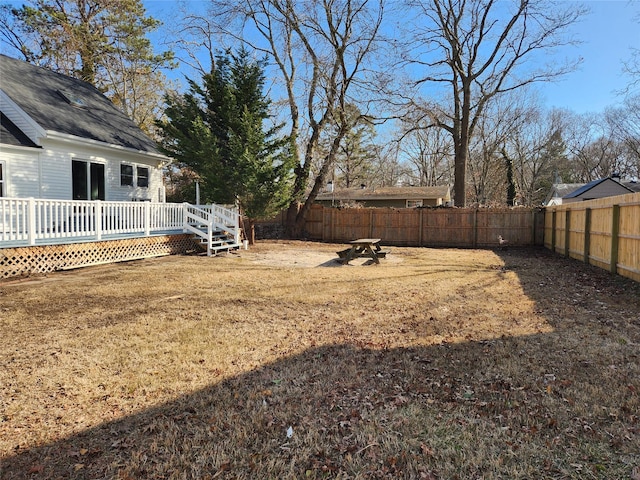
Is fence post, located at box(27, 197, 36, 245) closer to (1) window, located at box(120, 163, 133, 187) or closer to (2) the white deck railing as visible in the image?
(2) the white deck railing

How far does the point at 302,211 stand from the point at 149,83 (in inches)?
592

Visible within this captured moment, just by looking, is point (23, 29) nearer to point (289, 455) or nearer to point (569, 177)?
point (289, 455)

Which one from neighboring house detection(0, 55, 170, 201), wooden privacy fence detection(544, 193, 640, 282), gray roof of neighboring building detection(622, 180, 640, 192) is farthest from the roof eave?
gray roof of neighboring building detection(622, 180, 640, 192)

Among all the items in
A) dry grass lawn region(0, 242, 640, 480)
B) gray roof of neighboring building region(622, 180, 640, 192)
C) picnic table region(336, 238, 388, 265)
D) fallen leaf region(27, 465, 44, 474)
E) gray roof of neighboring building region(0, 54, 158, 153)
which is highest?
gray roof of neighboring building region(0, 54, 158, 153)

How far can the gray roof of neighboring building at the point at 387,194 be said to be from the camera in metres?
27.8

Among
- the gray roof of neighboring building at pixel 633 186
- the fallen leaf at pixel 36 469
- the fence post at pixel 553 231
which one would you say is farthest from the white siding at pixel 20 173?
the gray roof of neighboring building at pixel 633 186

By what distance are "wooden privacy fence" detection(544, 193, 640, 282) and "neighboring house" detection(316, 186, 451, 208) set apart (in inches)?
608

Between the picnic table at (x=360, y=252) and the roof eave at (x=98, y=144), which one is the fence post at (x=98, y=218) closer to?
the roof eave at (x=98, y=144)

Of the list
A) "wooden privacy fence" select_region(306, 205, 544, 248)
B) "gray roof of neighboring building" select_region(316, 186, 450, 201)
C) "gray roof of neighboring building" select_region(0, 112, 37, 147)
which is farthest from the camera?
"gray roof of neighboring building" select_region(316, 186, 450, 201)

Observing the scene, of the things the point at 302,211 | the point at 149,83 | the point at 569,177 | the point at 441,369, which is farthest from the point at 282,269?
the point at 569,177

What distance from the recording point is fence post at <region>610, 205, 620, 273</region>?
311 inches

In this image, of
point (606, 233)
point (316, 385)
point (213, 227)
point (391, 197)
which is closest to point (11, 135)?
point (213, 227)

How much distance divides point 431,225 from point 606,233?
8961 millimetres

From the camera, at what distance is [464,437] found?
2.46m
